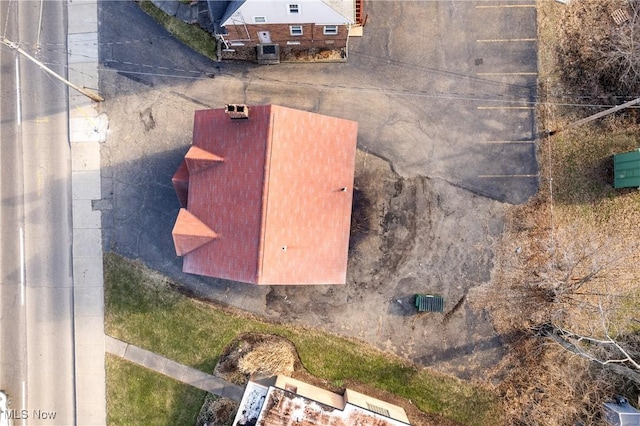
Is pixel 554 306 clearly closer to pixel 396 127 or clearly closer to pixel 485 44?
pixel 396 127

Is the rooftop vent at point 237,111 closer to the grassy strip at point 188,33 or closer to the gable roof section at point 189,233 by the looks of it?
the gable roof section at point 189,233

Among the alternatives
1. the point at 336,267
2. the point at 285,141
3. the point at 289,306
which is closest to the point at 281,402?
the point at 289,306

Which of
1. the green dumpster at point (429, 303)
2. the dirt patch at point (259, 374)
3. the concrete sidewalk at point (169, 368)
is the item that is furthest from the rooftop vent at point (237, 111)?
the concrete sidewalk at point (169, 368)

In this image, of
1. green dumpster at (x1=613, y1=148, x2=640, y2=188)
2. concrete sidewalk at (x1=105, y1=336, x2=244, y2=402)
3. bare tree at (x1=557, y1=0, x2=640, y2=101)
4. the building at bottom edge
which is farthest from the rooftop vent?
green dumpster at (x1=613, y1=148, x2=640, y2=188)

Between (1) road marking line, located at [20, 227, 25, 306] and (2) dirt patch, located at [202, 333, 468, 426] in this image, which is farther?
(1) road marking line, located at [20, 227, 25, 306]

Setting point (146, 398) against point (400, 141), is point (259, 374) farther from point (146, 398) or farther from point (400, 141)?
point (400, 141)

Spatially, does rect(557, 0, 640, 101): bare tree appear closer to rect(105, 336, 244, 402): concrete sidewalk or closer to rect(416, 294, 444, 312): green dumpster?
rect(416, 294, 444, 312): green dumpster
